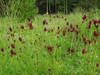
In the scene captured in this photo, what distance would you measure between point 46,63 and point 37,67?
0.17 meters

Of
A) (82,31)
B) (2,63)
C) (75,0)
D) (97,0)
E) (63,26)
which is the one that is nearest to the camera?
(2,63)

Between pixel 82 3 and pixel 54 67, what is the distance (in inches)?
722

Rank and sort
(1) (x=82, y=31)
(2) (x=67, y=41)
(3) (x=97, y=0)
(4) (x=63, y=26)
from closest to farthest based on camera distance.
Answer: (2) (x=67, y=41) → (1) (x=82, y=31) → (4) (x=63, y=26) → (3) (x=97, y=0)

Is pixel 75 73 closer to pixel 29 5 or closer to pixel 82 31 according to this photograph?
pixel 82 31

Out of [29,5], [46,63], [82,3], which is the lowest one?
[46,63]

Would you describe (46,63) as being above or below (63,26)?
below

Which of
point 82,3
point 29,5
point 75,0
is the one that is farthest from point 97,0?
point 29,5

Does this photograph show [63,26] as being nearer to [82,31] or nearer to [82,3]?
[82,31]

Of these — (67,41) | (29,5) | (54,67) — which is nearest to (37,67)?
(54,67)

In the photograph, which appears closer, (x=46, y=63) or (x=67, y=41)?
(x=46, y=63)

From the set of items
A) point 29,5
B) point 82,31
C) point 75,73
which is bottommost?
point 75,73

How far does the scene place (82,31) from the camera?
3.70m

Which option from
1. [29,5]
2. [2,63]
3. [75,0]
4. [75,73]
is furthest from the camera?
[75,0]

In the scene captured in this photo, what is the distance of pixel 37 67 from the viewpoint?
2164 millimetres
